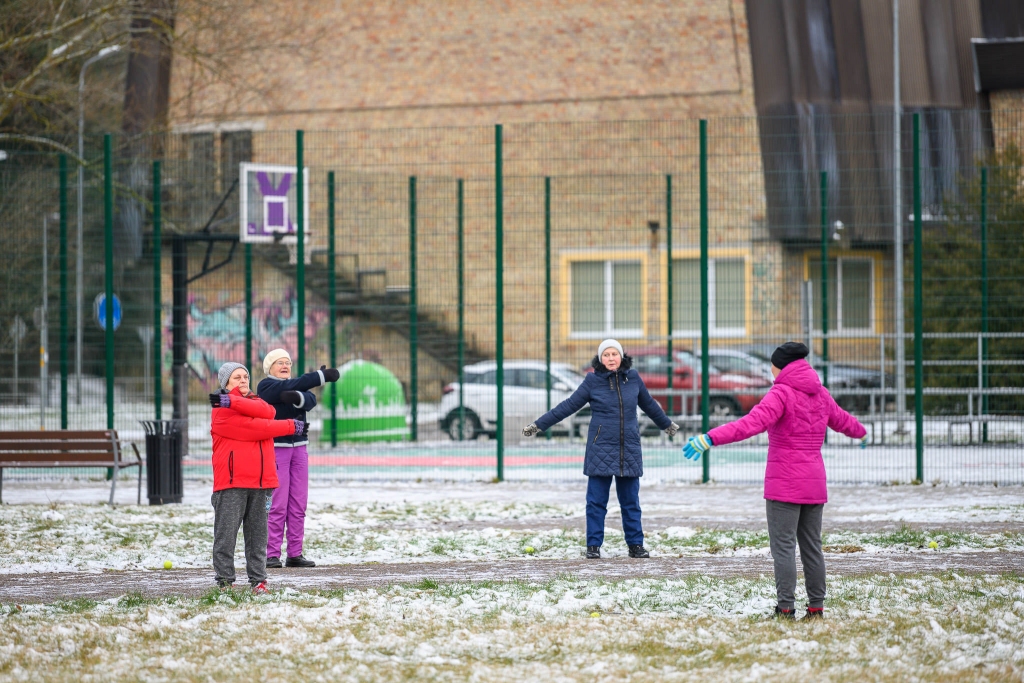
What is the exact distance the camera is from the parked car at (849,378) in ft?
52.6

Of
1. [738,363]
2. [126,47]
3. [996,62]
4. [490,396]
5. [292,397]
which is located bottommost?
[490,396]

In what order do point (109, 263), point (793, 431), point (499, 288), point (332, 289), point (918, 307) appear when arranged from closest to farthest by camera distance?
point (793, 431) → point (918, 307) → point (499, 288) → point (109, 263) → point (332, 289)

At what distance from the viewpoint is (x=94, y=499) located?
1355 centimetres

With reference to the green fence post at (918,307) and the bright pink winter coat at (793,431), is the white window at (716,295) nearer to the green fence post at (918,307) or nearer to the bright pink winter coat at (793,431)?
the green fence post at (918,307)

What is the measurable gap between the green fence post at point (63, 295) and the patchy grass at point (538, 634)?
8701mm

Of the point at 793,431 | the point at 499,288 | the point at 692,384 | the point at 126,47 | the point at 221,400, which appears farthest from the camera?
the point at 126,47

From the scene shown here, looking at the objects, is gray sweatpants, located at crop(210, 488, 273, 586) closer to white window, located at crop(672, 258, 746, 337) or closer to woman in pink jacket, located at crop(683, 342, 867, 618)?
woman in pink jacket, located at crop(683, 342, 867, 618)

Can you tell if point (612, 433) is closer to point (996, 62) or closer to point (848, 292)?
point (848, 292)

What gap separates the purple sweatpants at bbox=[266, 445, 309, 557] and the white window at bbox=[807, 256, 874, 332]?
8.03 meters

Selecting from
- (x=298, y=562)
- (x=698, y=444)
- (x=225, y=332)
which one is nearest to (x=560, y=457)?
(x=225, y=332)

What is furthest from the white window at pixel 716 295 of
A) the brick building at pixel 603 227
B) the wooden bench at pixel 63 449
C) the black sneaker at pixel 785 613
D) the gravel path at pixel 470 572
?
the black sneaker at pixel 785 613

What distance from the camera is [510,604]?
746cm

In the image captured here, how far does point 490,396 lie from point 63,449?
508cm

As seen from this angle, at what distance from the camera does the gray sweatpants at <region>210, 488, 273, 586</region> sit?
→ 8219 millimetres
